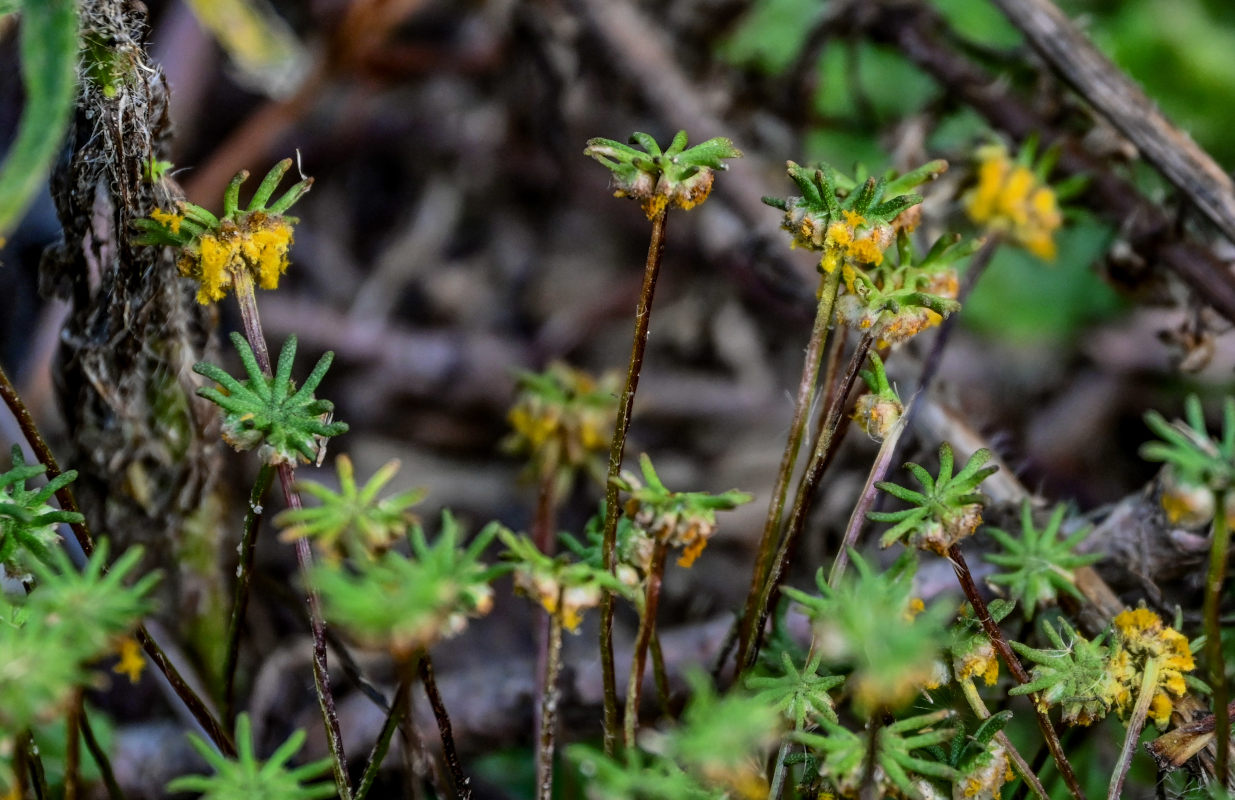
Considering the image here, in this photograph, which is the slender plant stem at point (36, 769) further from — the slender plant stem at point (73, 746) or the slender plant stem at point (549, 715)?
the slender plant stem at point (549, 715)

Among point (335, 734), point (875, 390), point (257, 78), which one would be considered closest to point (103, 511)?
point (335, 734)

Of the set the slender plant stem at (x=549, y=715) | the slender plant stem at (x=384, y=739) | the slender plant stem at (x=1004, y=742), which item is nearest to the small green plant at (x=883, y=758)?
the slender plant stem at (x=1004, y=742)

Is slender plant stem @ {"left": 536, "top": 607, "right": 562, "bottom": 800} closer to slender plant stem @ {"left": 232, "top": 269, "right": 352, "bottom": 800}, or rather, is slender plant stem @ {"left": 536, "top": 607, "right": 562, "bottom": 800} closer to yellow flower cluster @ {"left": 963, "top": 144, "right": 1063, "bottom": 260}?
slender plant stem @ {"left": 232, "top": 269, "right": 352, "bottom": 800}

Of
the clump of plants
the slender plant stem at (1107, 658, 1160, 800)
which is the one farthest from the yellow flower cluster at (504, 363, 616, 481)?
the slender plant stem at (1107, 658, 1160, 800)

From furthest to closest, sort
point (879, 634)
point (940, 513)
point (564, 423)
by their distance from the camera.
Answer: point (564, 423) → point (940, 513) → point (879, 634)

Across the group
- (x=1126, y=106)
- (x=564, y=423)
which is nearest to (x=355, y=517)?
(x=564, y=423)

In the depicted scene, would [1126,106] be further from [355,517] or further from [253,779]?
[253,779]
